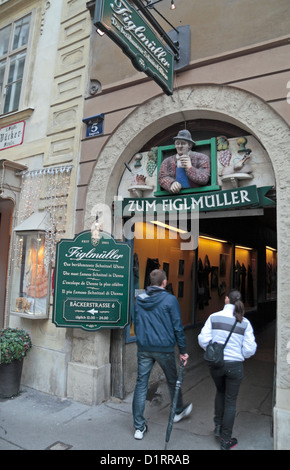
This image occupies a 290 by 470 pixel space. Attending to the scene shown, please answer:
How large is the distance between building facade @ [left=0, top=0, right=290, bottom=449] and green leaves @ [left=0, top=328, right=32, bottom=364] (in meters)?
0.32

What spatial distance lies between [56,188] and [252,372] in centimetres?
513

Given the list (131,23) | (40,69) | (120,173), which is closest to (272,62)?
(131,23)

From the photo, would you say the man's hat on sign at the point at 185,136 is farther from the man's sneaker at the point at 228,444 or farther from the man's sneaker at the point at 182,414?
the man's sneaker at the point at 228,444

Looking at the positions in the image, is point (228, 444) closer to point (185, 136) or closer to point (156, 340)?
point (156, 340)

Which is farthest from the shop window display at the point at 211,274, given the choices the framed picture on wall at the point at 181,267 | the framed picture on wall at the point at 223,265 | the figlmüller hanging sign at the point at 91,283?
the figlmüller hanging sign at the point at 91,283

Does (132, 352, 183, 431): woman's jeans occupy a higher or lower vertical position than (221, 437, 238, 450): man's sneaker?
higher

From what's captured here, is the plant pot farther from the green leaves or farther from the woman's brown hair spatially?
the woman's brown hair

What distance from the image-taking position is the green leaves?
536 cm

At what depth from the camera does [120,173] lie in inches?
233

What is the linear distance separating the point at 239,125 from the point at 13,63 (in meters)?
6.05

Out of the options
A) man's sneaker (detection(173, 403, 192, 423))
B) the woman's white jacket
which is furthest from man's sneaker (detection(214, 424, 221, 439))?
the woman's white jacket

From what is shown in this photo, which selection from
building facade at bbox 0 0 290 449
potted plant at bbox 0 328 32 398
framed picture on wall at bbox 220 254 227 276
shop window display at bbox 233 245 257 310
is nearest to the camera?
building facade at bbox 0 0 290 449

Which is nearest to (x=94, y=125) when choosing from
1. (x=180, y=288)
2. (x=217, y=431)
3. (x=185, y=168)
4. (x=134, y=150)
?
(x=134, y=150)

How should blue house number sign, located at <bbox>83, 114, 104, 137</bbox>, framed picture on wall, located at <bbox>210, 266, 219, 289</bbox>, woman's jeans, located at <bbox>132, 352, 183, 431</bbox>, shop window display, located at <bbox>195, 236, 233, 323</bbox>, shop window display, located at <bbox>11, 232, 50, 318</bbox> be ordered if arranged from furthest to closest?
framed picture on wall, located at <bbox>210, 266, 219, 289</bbox> → shop window display, located at <bbox>195, 236, 233, 323</bbox> → shop window display, located at <bbox>11, 232, 50, 318</bbox> → blue house number sign, located at <bbox>83, 114, 104, 137</bbox> → woman's jeans, located at <bbox>132, 352, 183, 431</bbox>
